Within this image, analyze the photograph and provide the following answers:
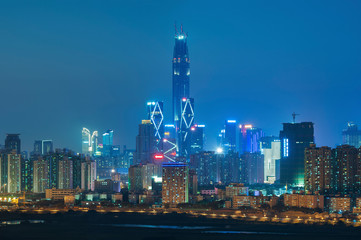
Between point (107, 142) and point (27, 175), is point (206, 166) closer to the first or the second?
point (27, 175)

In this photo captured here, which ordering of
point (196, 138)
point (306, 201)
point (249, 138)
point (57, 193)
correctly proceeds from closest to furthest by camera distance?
point (306, 201) → point (57, 193) → point (249, 138) → point (196, 138)

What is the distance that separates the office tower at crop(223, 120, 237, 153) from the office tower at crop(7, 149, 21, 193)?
85.3ft

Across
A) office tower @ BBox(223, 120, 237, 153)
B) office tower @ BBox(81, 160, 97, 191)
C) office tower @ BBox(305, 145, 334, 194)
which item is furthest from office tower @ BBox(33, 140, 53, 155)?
office tower @ BBox(305, 145, 334, 194)

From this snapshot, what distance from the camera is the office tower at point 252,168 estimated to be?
183 ft

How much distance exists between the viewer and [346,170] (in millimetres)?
39688

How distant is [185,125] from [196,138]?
1.80m

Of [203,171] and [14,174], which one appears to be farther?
[203,171]

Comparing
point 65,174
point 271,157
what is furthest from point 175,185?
point 271,157

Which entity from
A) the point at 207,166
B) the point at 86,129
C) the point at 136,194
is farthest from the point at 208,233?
the point at 86,129

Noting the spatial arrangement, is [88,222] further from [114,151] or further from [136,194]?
[114,151]

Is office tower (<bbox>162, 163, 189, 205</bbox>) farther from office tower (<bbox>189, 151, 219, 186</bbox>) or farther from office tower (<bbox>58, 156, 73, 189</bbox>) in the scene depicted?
office tower (<bbox>189, 151, 219, 186</bbox>)

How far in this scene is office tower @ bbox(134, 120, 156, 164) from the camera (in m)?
63.8

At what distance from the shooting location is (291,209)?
115 ft

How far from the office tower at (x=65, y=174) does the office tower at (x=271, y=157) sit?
63.7ft
